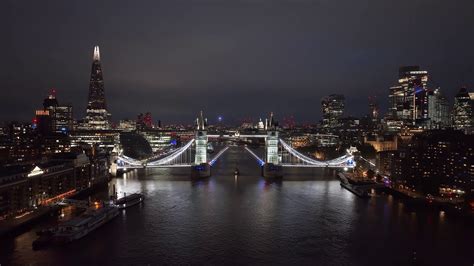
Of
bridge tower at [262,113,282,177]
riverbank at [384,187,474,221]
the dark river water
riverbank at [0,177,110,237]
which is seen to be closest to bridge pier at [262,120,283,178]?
bridge tower at [262,113,282,177]

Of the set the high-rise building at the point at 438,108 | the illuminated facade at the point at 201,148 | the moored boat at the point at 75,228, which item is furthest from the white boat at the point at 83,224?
the high-rise building at the point at 438,108

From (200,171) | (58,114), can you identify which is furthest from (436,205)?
(58,114)

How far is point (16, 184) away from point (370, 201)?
717 inches

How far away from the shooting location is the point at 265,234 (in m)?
17.1

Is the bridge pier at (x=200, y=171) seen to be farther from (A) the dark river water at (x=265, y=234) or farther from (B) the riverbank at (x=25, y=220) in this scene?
(B) the riverbank at (x=25, y=220)

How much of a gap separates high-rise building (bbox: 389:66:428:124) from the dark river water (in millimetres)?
61679

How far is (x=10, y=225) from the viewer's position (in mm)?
16500

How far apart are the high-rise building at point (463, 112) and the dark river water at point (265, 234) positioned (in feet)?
140

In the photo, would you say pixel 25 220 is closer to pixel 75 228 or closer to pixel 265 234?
pixel 75 228

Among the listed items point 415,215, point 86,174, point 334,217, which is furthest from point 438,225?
point 86,174

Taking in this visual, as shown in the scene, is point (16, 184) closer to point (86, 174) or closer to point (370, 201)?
point (86, 174)

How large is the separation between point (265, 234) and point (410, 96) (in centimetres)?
8084

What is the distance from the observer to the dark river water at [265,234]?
46.8 feet

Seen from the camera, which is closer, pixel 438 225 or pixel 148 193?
pixel 438 225
